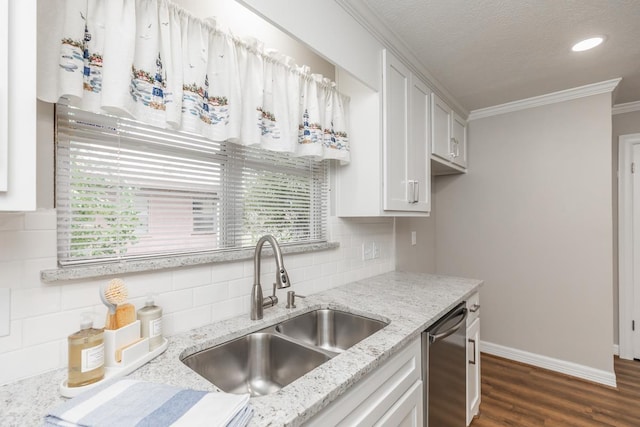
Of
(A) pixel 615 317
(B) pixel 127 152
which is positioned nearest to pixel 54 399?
(B) pixel 127 152

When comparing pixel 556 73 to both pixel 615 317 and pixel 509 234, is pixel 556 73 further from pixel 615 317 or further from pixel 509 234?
pixel 615 317

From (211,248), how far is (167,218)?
8.8 inches

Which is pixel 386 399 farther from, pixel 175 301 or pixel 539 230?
pixel 539 230

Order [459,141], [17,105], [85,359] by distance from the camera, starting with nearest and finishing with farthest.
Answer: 1. [17,105]
2. [85,359]
3. [459,141]

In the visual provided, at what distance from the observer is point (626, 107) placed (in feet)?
9.43

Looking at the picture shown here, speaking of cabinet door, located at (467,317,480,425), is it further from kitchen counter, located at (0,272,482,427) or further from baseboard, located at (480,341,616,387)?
baseboard, located at (480,341,616,387)

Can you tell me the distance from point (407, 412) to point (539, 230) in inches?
91.0

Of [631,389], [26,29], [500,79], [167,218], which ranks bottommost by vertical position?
[631,389]

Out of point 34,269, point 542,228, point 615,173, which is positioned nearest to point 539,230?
point 542,228

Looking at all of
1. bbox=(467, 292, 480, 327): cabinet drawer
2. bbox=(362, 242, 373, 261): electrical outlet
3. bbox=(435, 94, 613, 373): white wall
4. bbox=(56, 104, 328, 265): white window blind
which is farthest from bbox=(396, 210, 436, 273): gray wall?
bbox=(56, 104, 328, 265): white window blind

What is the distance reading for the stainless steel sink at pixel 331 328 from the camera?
1.38 m

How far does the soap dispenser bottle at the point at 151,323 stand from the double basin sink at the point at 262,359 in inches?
4.4

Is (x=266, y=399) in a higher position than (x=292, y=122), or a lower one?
lower

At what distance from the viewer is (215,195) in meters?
1.31
